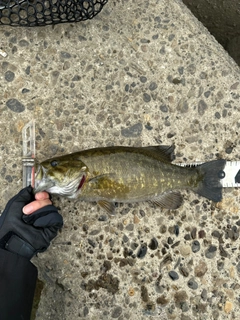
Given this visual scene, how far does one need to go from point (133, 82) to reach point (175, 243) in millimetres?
1380

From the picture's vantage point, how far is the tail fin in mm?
3031

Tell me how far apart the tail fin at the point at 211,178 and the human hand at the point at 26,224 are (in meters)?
1.12

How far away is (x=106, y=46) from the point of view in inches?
131

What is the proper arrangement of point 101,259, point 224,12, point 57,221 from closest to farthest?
point 57,221 → point 101,259 → point 224,12

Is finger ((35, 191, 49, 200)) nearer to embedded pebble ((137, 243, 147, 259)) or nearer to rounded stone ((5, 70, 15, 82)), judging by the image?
embedded pebble ((137, 243, 147, 259))

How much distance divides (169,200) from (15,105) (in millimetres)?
1474

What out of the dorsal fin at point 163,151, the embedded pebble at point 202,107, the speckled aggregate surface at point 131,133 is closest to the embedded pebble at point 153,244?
the speckled aggregate surface at point 131,133

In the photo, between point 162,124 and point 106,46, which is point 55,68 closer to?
point 106,46

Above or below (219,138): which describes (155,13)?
above

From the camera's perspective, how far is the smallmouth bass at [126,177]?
2.74 meters

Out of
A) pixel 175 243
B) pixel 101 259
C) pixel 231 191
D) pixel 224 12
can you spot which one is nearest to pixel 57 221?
pixel 101 259

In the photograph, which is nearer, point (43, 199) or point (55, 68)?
point (43, 199)

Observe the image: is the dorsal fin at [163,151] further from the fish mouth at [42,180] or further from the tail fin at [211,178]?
the fish mouth at [42,180]

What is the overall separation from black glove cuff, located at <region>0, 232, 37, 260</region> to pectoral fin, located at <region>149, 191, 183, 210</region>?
1.02 meters
